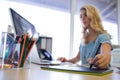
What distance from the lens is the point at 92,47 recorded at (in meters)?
1.69

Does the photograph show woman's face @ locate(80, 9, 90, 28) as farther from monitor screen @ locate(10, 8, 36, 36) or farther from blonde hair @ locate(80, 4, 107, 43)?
monitor screen @ locate(10, 8, 36, 36)

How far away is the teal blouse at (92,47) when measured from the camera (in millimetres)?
1523

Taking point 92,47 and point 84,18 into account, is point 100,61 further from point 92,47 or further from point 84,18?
point 84,18

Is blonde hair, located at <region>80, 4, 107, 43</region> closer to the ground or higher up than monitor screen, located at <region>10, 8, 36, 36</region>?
higher up

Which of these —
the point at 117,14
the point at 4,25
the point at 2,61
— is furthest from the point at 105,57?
the point at 117,14

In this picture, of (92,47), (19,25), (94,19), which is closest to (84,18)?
(94,19)

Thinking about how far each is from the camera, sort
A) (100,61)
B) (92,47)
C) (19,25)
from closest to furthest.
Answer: (100,61) < (19,25) < (92,47)

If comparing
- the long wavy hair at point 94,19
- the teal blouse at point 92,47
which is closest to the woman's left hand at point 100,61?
the teal blouse at point 92,47

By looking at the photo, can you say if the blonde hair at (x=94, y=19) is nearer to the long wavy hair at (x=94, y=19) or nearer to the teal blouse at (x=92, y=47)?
the long wavy hair at (x=94, y=19)

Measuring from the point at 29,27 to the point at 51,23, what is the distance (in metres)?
1.73

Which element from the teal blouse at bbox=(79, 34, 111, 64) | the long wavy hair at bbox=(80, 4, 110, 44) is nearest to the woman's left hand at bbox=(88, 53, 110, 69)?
the teal blouse at bbox=(79, 34, 111, 64)

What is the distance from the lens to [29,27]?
4.35 feet

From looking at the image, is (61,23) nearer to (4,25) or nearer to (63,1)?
(63,1)

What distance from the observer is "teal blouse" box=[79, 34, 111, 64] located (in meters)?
1.52
